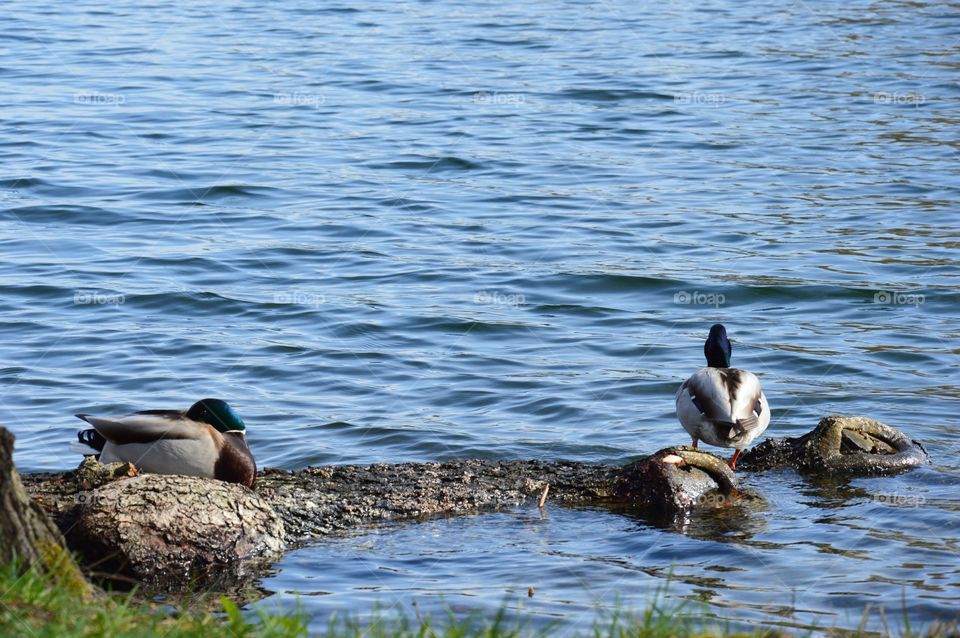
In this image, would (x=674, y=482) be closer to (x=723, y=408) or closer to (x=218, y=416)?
(x=723, y=408)

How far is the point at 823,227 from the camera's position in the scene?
44.1ft

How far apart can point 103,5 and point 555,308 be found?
18554mm

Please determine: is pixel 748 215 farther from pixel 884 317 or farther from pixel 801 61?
pixel 801 61

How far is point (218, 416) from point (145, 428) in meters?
0.36

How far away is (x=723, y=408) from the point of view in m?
7.42

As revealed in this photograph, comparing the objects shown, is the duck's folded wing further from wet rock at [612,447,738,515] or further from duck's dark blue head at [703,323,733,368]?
duck's dark blue head at [703,323,733,368]

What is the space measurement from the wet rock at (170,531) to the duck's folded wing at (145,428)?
725 millimetres

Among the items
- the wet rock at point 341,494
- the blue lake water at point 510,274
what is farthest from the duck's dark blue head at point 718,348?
the wet rock at point 341,494

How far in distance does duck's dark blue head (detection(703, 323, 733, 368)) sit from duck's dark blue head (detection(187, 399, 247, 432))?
3.04 meters

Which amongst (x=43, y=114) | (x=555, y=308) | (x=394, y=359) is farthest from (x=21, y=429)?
(x=43, y=114)

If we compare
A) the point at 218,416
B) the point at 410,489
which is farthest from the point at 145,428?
the point at 410,489

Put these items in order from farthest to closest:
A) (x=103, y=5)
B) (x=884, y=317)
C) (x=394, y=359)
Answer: (x=103, y=5), (x=884, y=317), (x=394, y=359)

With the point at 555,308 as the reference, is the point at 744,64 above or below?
above

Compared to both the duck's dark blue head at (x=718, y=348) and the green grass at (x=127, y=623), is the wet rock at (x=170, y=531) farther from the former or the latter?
the duck's dark blue head at (x=718, y=348)
